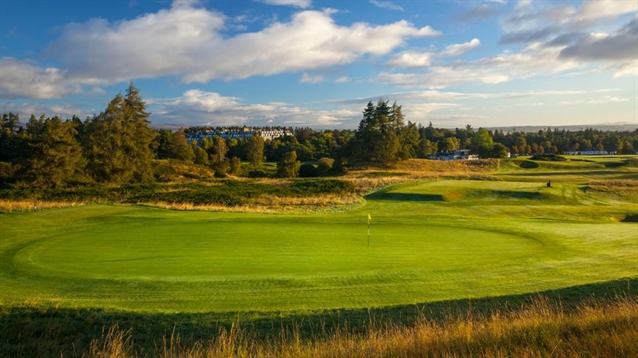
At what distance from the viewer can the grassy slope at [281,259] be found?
28.7 feet

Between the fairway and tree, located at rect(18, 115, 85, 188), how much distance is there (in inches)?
1237

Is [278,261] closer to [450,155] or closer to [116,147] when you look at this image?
[116,147]

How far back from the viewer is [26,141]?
46531mm

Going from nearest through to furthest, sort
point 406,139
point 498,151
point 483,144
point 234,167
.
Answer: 1. point 234,167
2. point 406,139
3. point 498,151
4. point 483,144

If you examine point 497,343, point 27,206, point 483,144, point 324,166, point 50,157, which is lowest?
point 27,206

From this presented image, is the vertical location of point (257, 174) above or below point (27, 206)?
below

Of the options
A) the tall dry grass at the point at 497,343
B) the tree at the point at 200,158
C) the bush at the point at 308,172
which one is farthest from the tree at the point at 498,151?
the tall dry grass at the point at 497,343

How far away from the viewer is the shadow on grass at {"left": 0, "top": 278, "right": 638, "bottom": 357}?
6356 mm

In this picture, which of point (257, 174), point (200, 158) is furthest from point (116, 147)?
point (200, 158)

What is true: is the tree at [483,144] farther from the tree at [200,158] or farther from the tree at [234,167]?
the tree at [200,158]

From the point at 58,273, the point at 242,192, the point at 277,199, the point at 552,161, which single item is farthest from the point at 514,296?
the point at 552,161

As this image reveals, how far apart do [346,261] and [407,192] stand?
23244 millimetres

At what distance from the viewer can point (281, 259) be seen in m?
Result: 11.4

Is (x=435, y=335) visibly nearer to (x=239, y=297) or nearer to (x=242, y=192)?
(x=239, y=297)
